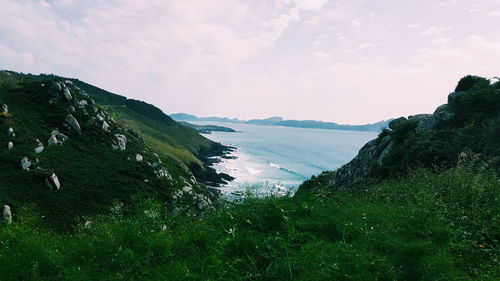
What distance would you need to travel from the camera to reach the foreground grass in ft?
20.2

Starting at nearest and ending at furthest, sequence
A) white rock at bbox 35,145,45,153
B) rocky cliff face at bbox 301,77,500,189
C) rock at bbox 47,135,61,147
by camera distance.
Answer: rocky cliff face at bbox 301,77,500,189
white rock at bbox 35,145,45,153
rock at bbox 47,135,61,147

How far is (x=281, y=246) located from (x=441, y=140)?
23.2m

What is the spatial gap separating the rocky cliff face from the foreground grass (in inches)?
437

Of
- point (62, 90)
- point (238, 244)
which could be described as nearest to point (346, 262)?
point (238, 244)

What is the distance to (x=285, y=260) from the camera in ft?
22.0

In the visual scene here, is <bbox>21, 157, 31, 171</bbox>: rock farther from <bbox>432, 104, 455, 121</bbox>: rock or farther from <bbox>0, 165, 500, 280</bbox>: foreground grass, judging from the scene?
<bbox>432, 104, 455, 121</bbox>: rock

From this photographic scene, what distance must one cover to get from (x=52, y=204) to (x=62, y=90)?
41.5 meters

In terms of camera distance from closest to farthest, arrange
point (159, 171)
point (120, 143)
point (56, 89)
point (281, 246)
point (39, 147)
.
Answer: point (281, 246), point (39, 147), point (159, 171), point (120, 143), point (56, 89)

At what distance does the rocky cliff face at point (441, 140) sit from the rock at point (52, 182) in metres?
37.4

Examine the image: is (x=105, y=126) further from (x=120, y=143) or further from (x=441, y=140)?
(x=441, y=140)

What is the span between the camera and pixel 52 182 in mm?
42188

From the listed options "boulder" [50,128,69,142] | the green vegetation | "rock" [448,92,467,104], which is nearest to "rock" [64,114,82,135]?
"boulder" [50,128,69,142]

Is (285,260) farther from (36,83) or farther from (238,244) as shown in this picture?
(36,83)

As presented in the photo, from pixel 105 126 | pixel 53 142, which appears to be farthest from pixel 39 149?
pixel 105 126
